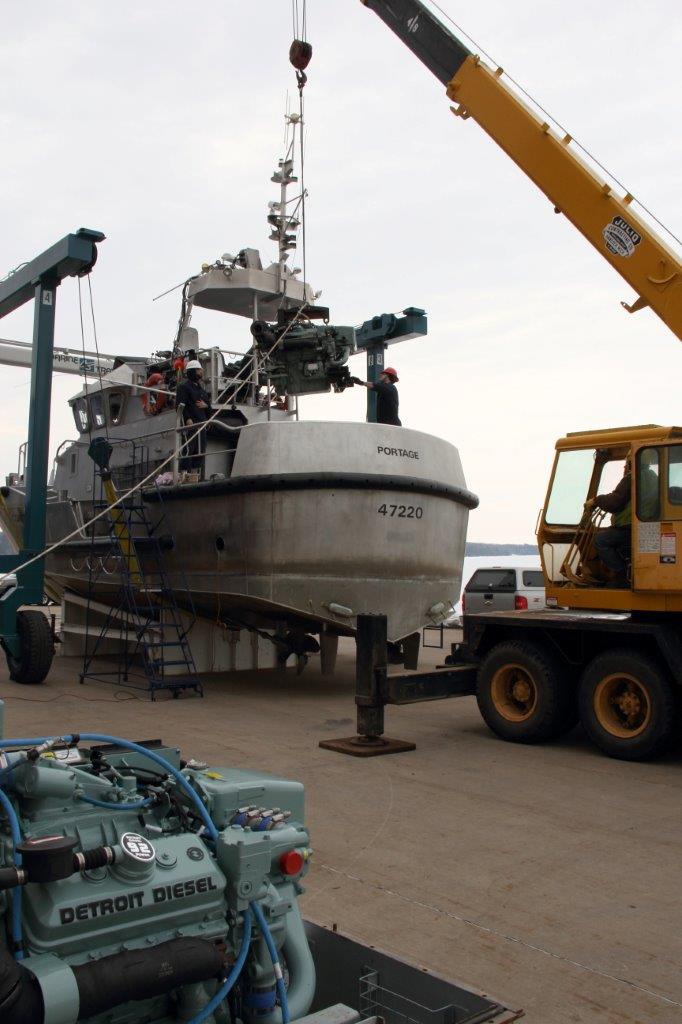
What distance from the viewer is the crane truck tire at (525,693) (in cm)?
698

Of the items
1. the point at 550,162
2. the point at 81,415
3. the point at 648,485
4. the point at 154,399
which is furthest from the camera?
the point at 81,415

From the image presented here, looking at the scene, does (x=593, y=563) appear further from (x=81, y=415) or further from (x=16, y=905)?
(x=81, y=415)

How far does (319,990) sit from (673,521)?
4566 millimetres

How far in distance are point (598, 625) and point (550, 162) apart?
4176mm

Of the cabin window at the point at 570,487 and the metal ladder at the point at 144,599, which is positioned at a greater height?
the cabin window at the point at 570,487

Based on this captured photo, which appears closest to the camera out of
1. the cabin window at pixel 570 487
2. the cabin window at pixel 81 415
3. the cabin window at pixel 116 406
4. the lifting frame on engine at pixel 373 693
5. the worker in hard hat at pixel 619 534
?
the lifting frame on engine at pixel 373 693

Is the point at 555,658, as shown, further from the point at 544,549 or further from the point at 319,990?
the point at 319,990

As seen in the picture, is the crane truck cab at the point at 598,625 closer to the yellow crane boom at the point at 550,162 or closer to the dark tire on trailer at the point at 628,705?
the dark tire on trailer at the point at 628,705

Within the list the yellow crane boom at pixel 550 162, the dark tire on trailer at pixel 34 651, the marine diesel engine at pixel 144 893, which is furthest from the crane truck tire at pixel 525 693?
the dark tire on trailer at pixel 34 651

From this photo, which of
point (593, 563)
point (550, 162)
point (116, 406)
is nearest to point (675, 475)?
point (593, 563)

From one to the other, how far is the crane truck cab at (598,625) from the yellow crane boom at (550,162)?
1362 millimetres

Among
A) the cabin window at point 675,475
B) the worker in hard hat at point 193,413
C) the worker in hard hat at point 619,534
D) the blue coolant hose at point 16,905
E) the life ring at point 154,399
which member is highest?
the life ring at point 154,399

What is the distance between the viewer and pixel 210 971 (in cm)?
223

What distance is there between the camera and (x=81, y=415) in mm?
12719
